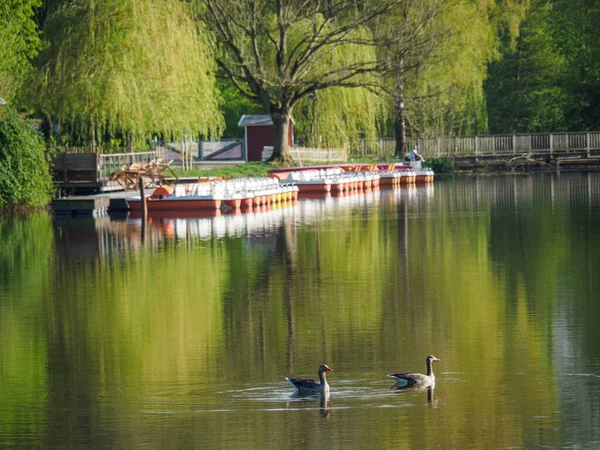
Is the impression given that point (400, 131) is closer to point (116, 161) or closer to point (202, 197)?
point (116, 161)

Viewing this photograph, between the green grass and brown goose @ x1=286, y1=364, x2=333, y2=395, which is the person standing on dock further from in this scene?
brown goose @ x1=286, y1=364, x2=333, y2=395

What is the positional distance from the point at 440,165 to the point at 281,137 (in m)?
13.7

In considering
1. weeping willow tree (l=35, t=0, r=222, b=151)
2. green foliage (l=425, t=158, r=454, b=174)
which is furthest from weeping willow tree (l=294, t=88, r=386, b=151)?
weeping willow tree (l=35, t=0, r=222, b=151)

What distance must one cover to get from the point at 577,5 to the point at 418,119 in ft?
44.4

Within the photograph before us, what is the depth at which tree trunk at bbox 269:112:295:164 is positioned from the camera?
67.6 m

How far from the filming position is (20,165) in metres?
44.8

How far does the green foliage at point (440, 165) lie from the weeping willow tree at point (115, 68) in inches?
1100

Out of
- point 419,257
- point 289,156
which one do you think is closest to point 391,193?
point 289,156

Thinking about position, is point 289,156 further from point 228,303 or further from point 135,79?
point 228,303

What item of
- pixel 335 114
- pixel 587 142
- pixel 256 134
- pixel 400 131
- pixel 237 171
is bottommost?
pixel 237 171

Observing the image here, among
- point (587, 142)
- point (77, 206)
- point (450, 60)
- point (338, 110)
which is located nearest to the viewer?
point (77, 206)

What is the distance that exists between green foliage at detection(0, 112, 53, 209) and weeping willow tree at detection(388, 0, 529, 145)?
79.3ft

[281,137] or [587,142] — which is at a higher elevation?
[281,137]

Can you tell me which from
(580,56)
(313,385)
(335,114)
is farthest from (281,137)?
(313,385)
